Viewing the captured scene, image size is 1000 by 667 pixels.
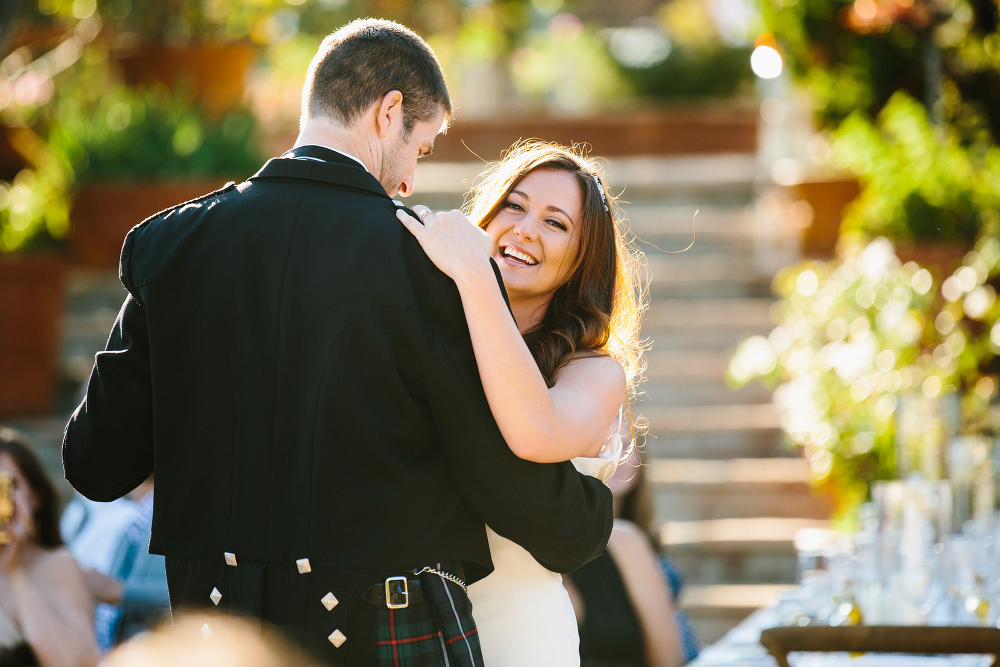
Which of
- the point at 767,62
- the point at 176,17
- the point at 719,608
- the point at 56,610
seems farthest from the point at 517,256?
the point at 176,17

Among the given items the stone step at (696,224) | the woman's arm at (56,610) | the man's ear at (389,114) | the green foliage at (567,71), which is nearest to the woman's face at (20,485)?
the woman's arm at (56,610)

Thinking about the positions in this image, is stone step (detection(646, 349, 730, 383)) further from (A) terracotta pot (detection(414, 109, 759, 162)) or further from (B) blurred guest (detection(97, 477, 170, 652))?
(A) terracotta pot (detection(414, 109, 759, 162))

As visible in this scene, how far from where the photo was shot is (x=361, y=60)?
5.65 ft

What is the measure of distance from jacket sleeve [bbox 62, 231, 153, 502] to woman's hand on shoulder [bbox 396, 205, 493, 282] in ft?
1.63

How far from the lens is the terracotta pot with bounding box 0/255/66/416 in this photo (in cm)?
633

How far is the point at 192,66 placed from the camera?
8.68m

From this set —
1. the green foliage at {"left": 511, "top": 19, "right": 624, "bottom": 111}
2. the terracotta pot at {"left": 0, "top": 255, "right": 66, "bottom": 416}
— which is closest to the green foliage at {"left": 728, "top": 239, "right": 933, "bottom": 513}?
the terracotta pot at {"left": 0, "top": 255, "right": 66, "bottom": 416}

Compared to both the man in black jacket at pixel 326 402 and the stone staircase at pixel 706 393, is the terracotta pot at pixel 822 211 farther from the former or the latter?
the man in black jacket at pixel 326 402

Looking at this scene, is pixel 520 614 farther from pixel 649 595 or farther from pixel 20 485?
pixel 20 485

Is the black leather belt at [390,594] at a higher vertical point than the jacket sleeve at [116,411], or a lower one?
lower

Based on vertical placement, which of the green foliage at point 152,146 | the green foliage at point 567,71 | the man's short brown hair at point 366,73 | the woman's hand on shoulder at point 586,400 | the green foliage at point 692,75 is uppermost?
the green foliage at point 567,71

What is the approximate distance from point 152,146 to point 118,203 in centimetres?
47

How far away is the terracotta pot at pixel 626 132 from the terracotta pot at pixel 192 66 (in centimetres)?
338

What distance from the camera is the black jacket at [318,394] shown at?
1.59 meters
